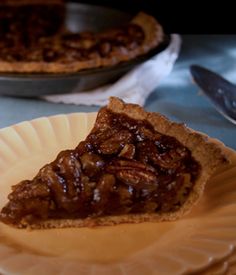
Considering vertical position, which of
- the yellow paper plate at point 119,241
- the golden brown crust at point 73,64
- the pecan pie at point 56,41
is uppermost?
the pecan pie at point 56,41

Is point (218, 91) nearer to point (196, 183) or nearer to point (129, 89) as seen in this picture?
point (129, 89)

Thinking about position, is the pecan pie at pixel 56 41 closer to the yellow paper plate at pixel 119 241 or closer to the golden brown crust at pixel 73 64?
the golden brown crust at pixel 73 64

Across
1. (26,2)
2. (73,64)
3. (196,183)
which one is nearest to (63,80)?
(73,64)

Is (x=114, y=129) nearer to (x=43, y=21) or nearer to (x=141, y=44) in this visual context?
(x=141, y=44)

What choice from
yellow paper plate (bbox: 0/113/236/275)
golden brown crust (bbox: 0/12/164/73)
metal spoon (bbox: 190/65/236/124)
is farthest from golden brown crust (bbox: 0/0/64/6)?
yellow paper plate (bbox: 0/113/236/275)

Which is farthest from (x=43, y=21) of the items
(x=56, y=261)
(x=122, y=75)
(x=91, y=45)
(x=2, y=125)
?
(x=56, y=261)

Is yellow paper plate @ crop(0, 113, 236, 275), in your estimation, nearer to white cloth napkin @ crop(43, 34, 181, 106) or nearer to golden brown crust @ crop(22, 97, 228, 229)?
golden brown crust @ crop(22, 97, 228, 229)

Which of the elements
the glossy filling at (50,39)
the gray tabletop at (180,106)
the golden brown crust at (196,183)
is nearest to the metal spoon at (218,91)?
the gray tabletop at (180,106)
